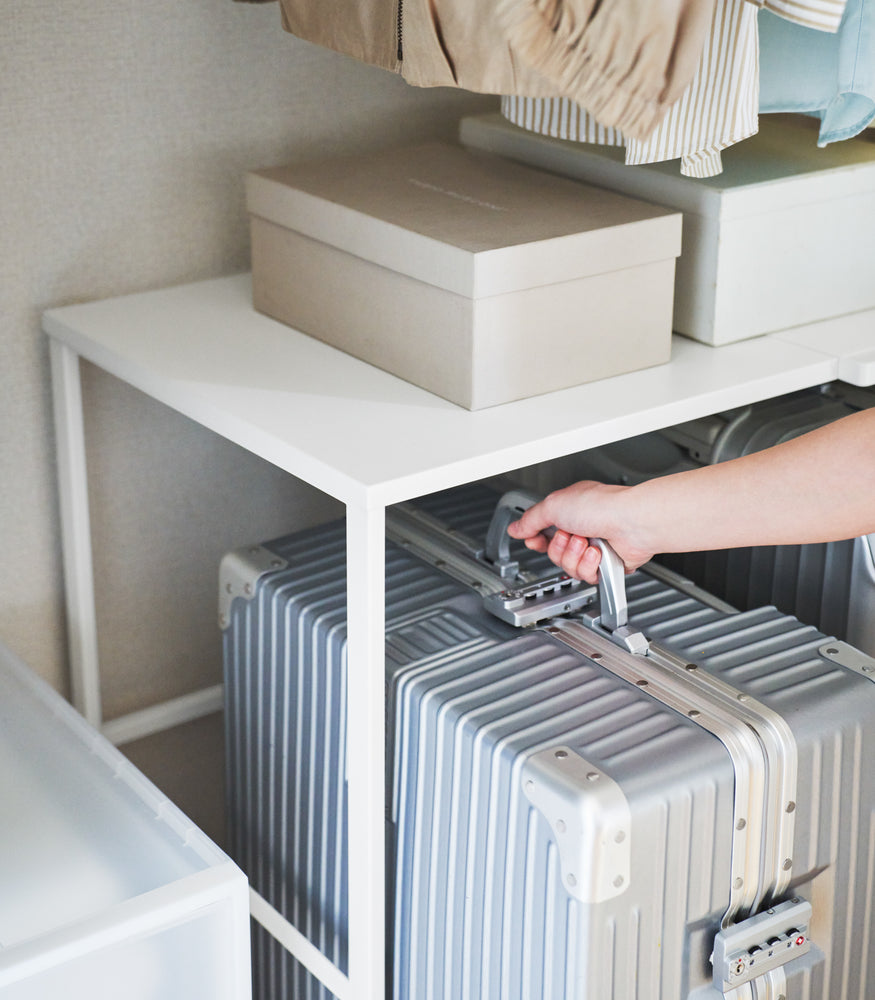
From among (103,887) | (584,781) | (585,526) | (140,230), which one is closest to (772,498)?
(585,526)

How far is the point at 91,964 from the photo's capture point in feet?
2.97

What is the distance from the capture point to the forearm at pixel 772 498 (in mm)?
975

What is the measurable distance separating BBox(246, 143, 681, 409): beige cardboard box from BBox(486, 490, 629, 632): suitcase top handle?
11cm

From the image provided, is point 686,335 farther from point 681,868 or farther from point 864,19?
point 681,868

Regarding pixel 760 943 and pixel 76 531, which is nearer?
pixel 760 943

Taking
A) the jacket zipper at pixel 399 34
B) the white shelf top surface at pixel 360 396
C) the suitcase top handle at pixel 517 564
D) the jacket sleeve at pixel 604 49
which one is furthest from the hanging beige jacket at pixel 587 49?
the suitcase top handle at pixel 517 564

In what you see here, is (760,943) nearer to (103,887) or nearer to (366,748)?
(366,748)

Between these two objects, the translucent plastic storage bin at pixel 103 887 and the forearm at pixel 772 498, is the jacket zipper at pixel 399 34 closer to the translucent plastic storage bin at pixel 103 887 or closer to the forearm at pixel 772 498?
the forearm at pixel 772 498

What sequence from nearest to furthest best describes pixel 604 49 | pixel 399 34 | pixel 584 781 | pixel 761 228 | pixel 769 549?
1. pixel 604 49
2. pixel 584 781
3. pixel 399 34
4. pixel 761 228
5. pixel 769 549

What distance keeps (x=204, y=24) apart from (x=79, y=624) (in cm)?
59

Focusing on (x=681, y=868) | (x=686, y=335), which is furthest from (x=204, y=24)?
(x=681, y=868)

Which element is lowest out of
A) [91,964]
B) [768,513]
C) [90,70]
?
[91,964]

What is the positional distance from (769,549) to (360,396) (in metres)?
0.46

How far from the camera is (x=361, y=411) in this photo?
3.39 ft
